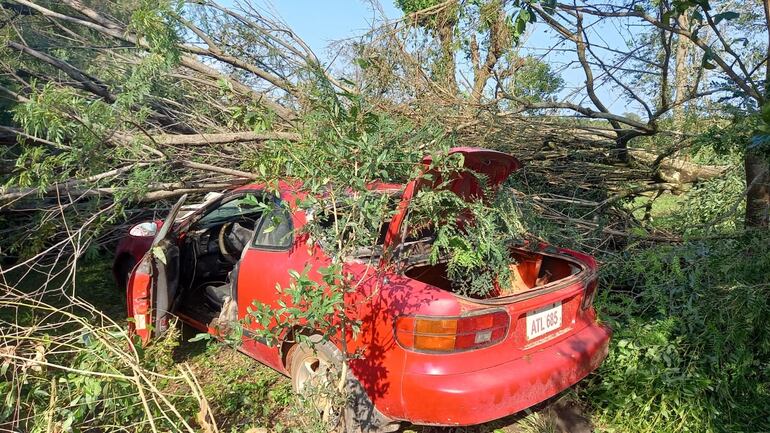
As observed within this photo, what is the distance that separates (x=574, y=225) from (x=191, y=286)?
11.6 feet

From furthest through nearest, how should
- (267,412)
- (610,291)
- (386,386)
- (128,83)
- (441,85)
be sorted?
(441,85) → (610,291) → (128,83) → (267,412) → (386,386)

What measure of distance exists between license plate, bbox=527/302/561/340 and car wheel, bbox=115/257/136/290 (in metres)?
→ 3.69

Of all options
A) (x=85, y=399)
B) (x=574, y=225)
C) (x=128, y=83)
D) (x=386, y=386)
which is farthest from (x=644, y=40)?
(x=85, y=399)

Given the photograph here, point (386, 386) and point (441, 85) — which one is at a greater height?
point (441, 85)

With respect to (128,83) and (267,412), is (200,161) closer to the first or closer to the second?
(128,83)

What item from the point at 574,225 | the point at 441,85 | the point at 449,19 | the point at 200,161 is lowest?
the point at 574,225

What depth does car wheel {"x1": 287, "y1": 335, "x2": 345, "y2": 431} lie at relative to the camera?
233 cm

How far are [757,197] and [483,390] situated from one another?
319 centimetres

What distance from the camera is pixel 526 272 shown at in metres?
3.42

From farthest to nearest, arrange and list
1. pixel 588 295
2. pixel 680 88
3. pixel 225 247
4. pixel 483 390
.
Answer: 1. pixel 680 88
2. pixel 225 247
3. pixel 588 295
4. pixel 483 390

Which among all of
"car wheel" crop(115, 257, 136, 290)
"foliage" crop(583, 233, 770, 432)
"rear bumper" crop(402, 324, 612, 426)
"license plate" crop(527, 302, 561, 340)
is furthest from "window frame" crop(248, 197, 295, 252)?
"foliage" crop(583, 233, 770, 432)

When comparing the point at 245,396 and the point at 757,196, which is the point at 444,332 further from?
the point at 757,196

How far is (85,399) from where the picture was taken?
2.21 m

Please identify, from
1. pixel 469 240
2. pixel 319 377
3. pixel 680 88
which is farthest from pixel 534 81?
pixel 319 377
